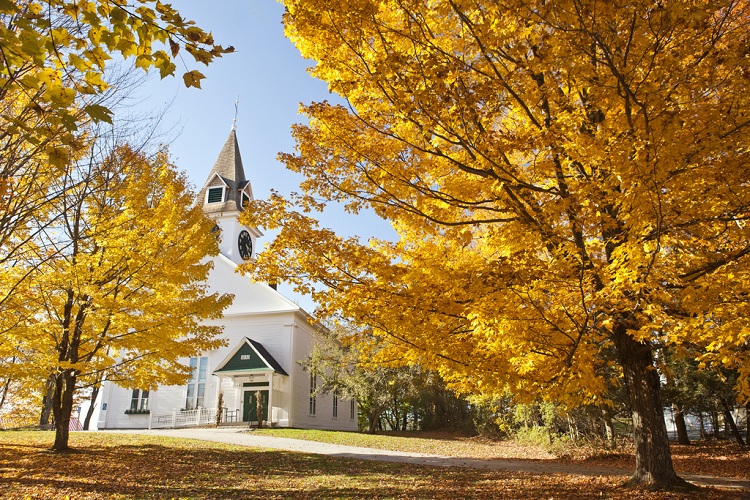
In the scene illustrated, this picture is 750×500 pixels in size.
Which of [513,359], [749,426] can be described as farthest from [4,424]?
[749,426]

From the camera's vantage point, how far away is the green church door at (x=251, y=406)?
2425cm

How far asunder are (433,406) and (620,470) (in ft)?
76.6

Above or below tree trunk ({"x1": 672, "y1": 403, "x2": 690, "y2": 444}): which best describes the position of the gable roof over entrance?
above

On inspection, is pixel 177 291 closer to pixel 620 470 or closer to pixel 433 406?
pixel 620 470

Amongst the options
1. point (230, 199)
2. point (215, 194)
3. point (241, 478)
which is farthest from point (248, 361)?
point (241, 478)

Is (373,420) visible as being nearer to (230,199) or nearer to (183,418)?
(183,418)

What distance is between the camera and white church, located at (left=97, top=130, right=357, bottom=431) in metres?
24.4

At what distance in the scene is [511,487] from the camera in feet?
29.2

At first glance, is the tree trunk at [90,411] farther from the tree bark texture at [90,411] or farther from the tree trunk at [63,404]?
the tree trunk at [63,404]

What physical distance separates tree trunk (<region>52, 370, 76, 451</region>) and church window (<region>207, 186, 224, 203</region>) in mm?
20692

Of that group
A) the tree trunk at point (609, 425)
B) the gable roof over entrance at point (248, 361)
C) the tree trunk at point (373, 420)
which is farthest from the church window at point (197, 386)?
the tree trunk at point (609, 425)

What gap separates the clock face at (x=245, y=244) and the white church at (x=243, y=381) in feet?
3.55

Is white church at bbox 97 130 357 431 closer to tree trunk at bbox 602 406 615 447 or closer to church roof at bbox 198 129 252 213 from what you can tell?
church roof at bbox 198 129 252 213

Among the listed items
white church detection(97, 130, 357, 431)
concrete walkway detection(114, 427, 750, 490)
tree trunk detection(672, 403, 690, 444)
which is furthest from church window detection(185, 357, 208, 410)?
tree trunk detection(672, 403, 690, 444)
